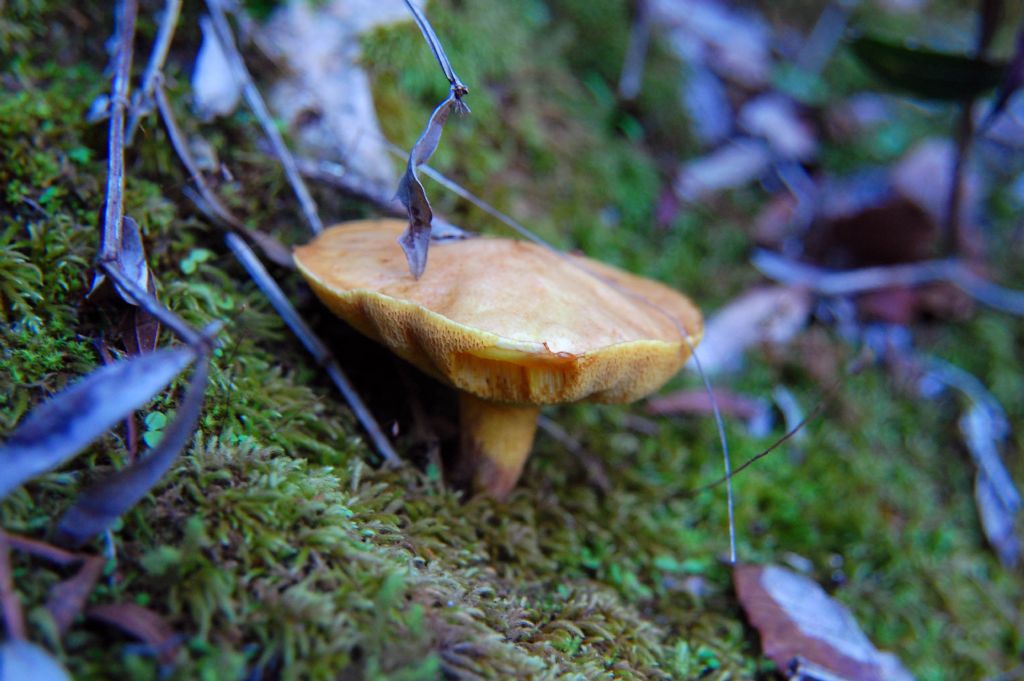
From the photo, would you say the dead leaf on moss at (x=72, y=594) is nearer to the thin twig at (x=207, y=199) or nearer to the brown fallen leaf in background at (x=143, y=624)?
the brown fallen leaf in background at (x=143, y=624)

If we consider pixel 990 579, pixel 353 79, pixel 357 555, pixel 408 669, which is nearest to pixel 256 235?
pixel 353 79

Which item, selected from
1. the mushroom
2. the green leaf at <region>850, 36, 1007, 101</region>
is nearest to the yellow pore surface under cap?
the mushroom

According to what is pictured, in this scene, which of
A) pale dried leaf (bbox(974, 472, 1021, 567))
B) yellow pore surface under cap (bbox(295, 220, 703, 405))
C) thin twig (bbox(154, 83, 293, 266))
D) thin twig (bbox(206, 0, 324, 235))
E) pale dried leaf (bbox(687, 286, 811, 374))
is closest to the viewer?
→ yellow pore surface under cap (bbox(295, 220, 703, 405))

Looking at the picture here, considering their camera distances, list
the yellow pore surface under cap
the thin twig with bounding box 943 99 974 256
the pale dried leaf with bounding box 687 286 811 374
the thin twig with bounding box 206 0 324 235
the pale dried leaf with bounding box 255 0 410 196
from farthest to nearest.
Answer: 1. the thin twig with bounding box 943 99 974 256
2. the pale dried leaf with bounding box 687 286 811 374
3. the pale dried leaf with bounding box 255 0 410 196
4. the thin twig with bounding box 206 0 324 235
5. the yellow pore surface under cap

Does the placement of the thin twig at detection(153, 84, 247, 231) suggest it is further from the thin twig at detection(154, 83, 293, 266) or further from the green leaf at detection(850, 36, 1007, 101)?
the green leaf at detection(850, 36, 1007, 101)

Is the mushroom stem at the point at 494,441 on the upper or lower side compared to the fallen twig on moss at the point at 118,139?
lower

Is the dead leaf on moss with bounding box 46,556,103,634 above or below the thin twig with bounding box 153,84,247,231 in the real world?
below

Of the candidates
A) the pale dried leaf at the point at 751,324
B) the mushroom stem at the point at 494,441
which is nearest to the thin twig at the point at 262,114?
the mushroom stem at the point at 494,441
